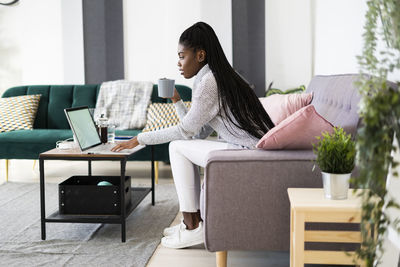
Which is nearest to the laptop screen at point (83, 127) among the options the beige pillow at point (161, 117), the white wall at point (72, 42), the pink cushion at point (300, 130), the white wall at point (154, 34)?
the pink cushion at point (300, 130)

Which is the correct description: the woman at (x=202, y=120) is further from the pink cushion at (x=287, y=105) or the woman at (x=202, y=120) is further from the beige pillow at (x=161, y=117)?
the beige pillow at (x=161, y=117)

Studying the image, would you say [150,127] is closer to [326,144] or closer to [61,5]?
[61,5]

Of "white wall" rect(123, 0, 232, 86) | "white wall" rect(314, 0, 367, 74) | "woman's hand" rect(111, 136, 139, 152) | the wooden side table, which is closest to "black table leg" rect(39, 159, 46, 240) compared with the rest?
"woman's hand" rect(111, 136, 139, 152)

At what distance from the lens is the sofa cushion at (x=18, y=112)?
4.12 m

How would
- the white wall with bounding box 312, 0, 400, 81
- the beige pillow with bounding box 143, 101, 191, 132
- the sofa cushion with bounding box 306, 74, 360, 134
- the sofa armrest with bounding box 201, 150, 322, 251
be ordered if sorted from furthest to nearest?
1. the beige pillow with bounding box 143, 101, 191, 132
2. the white wall with bounding box 312, 0, 400, 81
3. the sofa cushion with bounding box 306, 74, 360, 134
4. the sofa armrest with bounding box 201, 150, 322, 251

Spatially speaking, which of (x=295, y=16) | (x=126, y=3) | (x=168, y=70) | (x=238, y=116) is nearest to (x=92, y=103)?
(x=168, y=70)

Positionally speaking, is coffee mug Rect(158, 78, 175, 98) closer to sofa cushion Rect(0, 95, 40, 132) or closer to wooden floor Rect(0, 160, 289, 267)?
wooden floor Rect(0, 160, 289, 267)

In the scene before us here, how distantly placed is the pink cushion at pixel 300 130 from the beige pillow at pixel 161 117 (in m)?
2.21

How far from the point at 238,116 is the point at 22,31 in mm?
4019

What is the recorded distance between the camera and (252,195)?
182 centimetres

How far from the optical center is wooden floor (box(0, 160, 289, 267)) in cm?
216

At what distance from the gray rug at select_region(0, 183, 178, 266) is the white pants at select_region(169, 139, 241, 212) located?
305 millimetres

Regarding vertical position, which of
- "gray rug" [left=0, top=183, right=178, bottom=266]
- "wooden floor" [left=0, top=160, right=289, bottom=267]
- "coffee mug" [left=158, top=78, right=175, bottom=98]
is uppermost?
"coffee mug" [left=158, top=78, right=175, bottom=98]

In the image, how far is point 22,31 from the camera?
17.4ft
